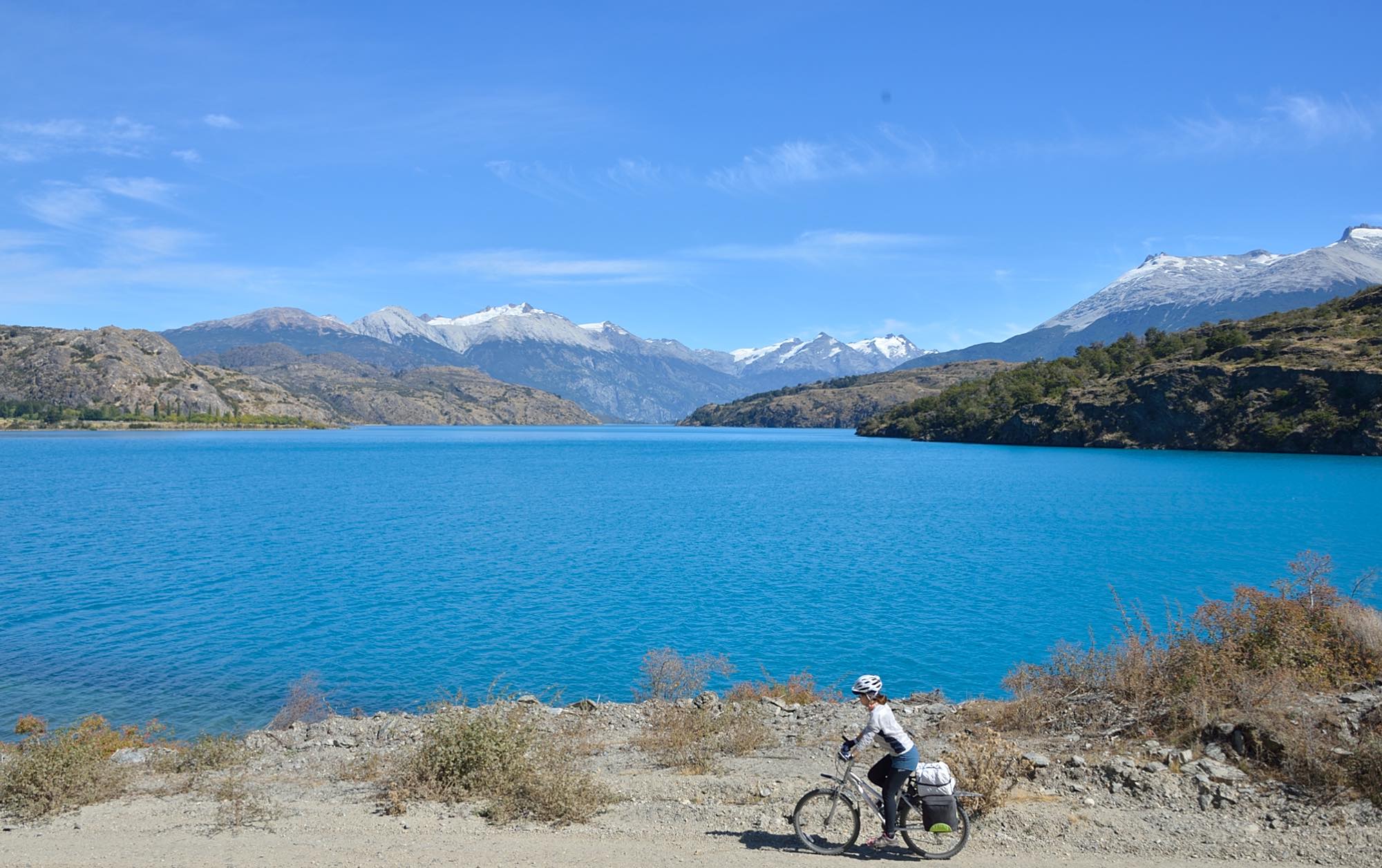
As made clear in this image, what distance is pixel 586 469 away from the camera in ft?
391

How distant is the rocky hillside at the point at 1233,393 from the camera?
132125 mm

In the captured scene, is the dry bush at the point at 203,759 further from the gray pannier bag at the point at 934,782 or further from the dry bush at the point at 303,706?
the gray pannier bag at the point at 934,782

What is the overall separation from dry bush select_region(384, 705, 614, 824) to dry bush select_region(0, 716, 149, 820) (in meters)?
4.69

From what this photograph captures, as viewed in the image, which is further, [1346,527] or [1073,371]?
[1073,371]

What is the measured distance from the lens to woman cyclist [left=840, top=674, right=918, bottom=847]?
35.5 feet

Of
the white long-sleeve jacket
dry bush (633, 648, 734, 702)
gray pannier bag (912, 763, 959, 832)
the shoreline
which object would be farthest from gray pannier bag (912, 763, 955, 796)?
dry bush (633, 648, 734, 702)

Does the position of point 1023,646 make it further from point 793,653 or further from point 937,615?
point 793,653

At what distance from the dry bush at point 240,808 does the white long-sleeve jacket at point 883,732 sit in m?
8.82

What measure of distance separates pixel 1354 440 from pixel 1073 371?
72097 mm

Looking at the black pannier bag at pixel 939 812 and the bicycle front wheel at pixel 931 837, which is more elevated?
the black pannier bag at pixel 939 812

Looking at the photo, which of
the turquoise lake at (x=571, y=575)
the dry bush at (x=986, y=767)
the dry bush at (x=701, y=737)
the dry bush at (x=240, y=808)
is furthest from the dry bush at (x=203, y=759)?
the dry bush at (x=986, y=767)

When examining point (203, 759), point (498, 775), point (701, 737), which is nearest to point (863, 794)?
point (701, 737)

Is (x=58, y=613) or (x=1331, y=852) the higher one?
(x=1331, y=852)

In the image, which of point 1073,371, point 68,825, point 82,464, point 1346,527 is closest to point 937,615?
point 68,825
